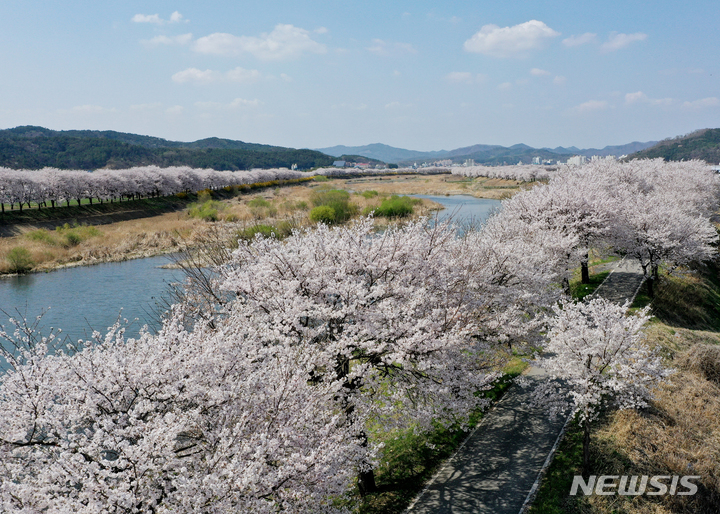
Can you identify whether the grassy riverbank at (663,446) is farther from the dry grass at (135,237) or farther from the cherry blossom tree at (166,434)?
the dry grass at (135,237)

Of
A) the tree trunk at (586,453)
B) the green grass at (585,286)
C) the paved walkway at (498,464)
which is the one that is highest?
the green grass at (585,286)

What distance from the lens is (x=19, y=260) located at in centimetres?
4931

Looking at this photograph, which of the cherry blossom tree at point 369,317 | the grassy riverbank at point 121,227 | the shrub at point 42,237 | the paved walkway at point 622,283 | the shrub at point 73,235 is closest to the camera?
the cherry blossom tree at point 369,317

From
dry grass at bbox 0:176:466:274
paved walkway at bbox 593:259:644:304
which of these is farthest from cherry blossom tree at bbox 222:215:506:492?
dry grass at bbox 0:176:466:274

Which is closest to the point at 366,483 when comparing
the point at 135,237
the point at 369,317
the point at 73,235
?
the point at 369,317

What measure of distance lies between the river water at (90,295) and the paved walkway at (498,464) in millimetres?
16740

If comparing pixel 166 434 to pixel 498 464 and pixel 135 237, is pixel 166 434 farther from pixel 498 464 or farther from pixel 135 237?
pixel 135 237

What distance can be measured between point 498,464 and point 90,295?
1485 inches

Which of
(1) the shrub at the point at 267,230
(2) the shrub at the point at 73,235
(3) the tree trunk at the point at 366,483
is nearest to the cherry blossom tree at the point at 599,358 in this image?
(3) the tree trunk at the point at 366,483

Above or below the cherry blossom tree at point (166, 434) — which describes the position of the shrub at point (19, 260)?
below

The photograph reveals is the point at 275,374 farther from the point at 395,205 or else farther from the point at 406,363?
the point at 395,205

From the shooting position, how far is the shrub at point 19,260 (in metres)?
48.9

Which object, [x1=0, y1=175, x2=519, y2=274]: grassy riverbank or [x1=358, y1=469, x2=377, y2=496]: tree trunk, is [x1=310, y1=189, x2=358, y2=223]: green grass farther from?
[x1=358, y1=469, x2=377, y2=496]: tree trunk

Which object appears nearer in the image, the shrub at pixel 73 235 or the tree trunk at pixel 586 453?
the tree trunk at pixel 586 453
